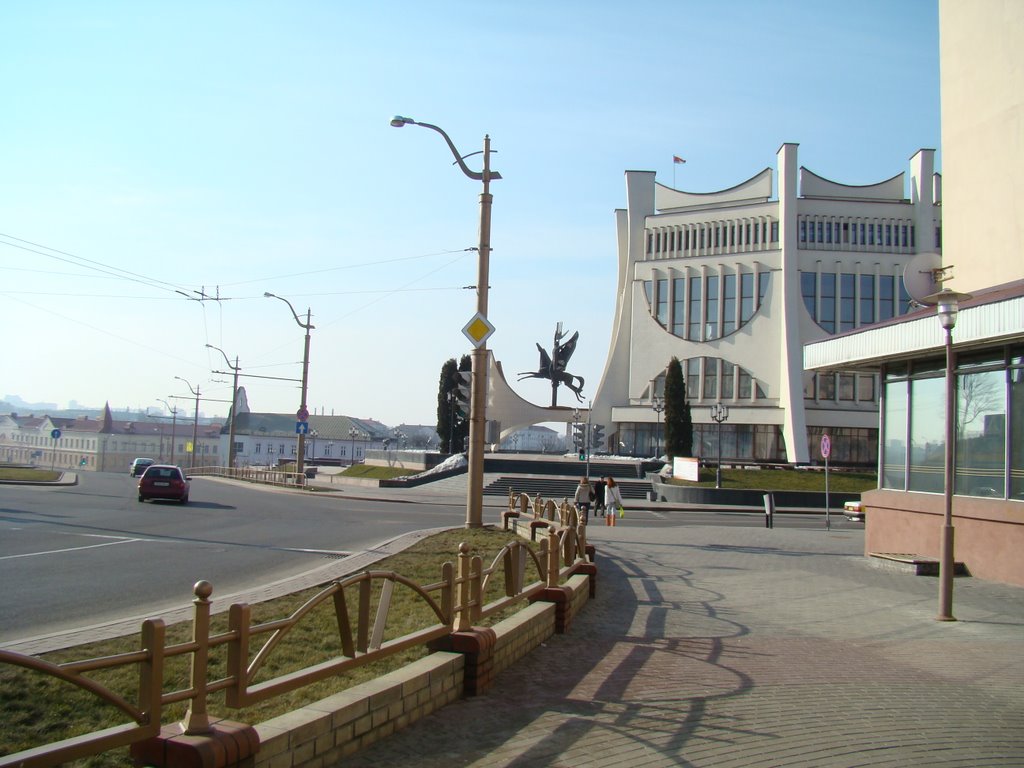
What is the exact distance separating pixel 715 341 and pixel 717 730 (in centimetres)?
7052

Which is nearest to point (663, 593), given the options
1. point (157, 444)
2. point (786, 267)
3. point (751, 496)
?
point (751, 496)

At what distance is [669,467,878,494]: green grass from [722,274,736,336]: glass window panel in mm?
21260

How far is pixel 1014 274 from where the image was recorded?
56.2ft

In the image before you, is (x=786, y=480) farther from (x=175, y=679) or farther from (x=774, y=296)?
(x=175, y=679)

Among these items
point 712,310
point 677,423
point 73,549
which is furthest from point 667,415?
point 73,549

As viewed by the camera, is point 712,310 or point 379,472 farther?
point 712,310

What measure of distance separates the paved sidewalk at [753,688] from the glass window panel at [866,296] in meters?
61.8

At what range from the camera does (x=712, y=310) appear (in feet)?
247

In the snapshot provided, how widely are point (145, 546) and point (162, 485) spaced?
1359 centimetres

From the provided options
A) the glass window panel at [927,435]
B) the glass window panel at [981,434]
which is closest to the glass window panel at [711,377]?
the glass window panel at [927,435]

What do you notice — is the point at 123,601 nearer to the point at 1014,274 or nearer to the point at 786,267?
the point at 1014,274

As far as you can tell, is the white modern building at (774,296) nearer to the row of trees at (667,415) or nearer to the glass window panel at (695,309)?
the glass window panel at (695,309)

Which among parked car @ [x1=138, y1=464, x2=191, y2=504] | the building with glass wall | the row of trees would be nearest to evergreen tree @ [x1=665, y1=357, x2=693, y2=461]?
the row of trees

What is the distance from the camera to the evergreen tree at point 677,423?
60094mm
